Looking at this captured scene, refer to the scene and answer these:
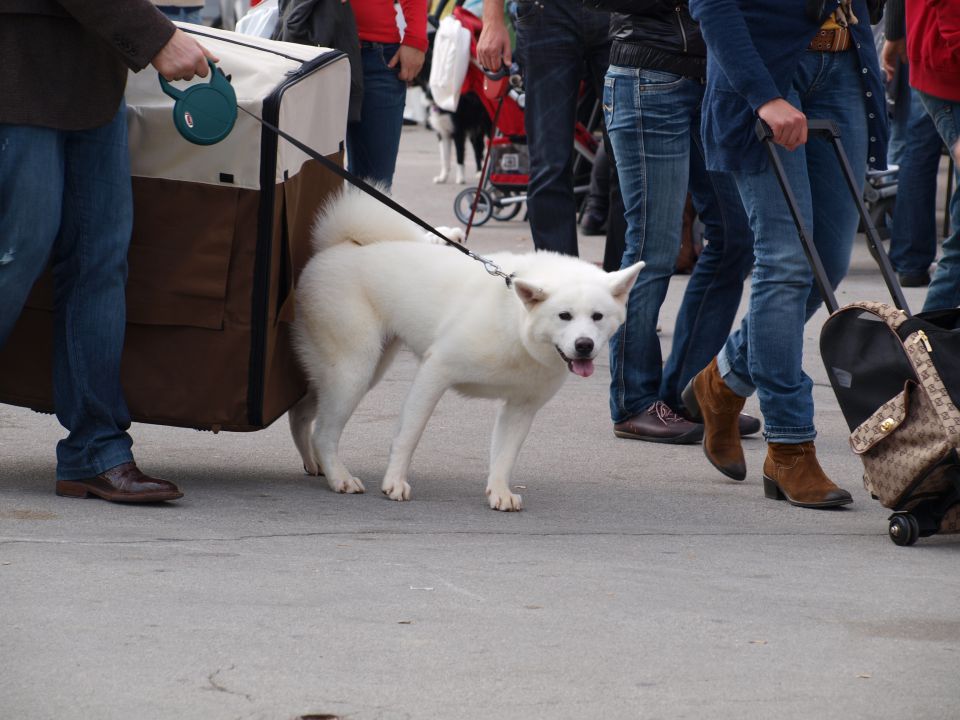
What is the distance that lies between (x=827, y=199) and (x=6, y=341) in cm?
253

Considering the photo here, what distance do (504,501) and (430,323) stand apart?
1.92 ft

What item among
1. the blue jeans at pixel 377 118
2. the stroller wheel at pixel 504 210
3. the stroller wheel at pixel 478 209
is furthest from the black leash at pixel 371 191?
the stroller wheel at pixel 504 210

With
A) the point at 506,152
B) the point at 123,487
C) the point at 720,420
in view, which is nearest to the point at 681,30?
the point at 720,420

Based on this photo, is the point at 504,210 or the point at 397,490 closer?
the point at 397,490

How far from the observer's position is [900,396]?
4059 mm

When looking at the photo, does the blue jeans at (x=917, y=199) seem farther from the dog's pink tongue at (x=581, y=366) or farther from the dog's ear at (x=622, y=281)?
the dog's pink tongue at (x=581, y=366)

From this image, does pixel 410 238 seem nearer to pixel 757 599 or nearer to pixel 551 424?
pixel 551 424

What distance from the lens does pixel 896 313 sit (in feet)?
13.6

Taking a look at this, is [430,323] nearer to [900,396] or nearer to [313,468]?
[313,468]

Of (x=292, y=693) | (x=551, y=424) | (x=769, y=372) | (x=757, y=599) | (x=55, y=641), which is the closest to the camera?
(x=292, y=693)

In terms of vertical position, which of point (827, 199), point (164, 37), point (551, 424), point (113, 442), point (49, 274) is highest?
point (164, 37)

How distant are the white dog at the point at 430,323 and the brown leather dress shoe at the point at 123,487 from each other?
0.60m

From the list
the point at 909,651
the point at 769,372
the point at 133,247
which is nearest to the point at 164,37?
the point at 133,247

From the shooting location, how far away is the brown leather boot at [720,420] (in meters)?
4.99
